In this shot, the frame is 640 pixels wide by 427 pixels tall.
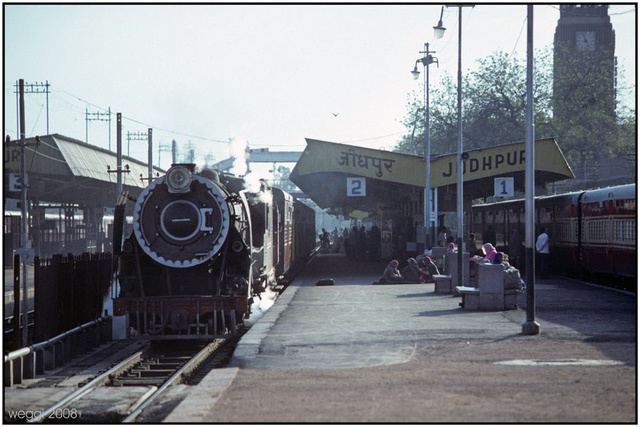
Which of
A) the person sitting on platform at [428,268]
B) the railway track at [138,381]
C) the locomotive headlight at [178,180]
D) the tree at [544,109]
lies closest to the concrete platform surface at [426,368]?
the railway track at [138,381]

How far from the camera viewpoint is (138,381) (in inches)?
413

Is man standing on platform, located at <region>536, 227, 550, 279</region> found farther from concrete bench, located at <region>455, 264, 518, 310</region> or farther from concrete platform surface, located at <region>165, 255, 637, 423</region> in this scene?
concrete bench, located at <region>455, 264, 518, 310</region>

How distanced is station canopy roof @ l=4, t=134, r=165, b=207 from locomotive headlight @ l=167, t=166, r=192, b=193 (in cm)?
1510

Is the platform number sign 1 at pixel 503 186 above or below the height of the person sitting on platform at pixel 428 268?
above

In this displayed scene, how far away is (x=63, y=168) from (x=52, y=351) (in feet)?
64.9

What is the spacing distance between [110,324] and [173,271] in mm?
3785

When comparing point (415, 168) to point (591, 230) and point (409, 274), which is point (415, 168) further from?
point (591, 230)

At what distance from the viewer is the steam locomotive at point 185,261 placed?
42.8 feet

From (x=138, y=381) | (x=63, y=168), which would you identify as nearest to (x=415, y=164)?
(x=63, y=168)

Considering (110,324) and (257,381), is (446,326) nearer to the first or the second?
(257,381)

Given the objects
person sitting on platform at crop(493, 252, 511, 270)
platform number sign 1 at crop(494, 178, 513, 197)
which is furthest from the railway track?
platform number sign 1 at crop(494, 178, 513, 197)

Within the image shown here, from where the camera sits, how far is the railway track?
8195 mm

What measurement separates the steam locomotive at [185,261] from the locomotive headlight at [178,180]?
0.05ft

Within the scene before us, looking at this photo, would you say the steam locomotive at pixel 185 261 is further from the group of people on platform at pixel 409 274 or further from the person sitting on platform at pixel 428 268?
the person sitting on platform at pixel 428 268
